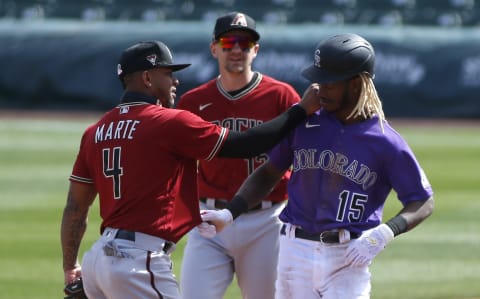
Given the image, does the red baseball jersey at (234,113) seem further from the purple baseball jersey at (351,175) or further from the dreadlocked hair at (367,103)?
the dreadlocked hair at (367,103)

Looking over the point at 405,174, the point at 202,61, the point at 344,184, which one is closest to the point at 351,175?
the point at 344,184

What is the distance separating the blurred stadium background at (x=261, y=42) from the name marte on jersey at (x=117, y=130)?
51.9ft

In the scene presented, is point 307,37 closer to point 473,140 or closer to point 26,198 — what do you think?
point 473,140

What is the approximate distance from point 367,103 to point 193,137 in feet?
2.86

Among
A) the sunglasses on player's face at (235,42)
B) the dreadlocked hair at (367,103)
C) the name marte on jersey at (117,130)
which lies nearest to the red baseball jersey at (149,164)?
the name marte on jersey at (117,130)

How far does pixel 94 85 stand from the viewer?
2256 centimetres

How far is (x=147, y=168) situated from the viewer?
5066 mm

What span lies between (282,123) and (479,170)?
1087 cm

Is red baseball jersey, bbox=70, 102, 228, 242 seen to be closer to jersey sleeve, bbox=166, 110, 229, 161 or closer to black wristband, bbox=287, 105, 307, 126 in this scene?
jersey sleeve, bbox=166, 110, 229, 161

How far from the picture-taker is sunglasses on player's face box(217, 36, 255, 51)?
6.61 metres

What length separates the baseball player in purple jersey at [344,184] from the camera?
16.1 ft

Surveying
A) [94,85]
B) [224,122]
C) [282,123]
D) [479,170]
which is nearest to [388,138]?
[282,123]

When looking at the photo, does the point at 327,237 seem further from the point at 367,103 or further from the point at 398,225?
the point at 367,103

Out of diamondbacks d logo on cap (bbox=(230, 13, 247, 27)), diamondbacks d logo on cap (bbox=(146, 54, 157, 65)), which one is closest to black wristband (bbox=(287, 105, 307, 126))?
diamondbacks d logo on cap (bbox=(146, 54, 157, 65))
